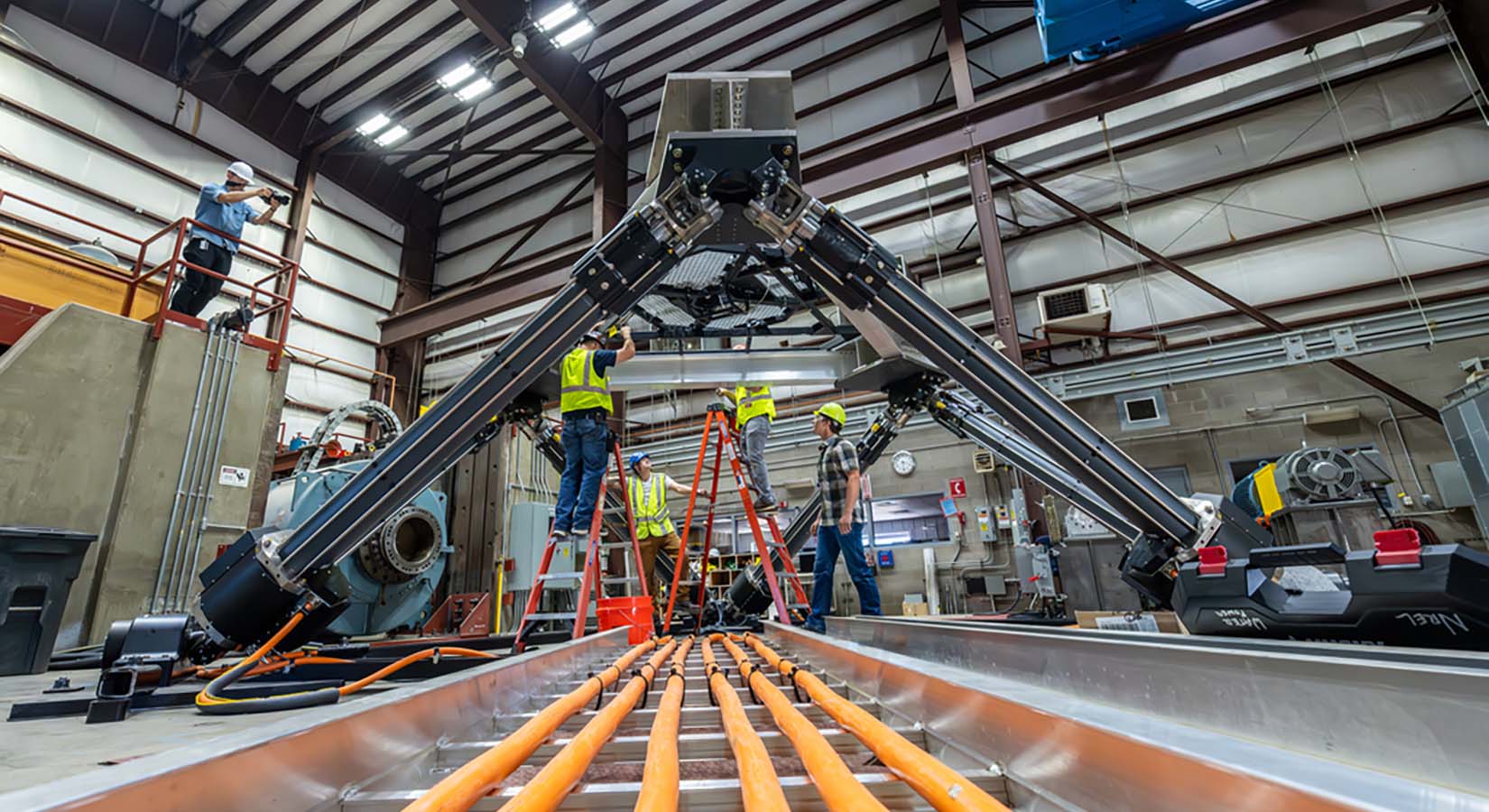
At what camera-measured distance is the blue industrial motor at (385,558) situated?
5.37 meters

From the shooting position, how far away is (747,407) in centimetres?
599

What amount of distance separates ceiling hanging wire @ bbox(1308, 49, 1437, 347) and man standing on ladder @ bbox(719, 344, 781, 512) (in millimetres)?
7690

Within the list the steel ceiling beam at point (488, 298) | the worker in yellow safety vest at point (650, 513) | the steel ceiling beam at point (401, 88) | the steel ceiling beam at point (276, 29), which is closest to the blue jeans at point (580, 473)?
the worker in yellow safety vest at point (650, 513)

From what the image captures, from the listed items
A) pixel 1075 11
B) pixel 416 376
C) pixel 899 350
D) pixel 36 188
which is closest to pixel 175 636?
pixel 899 350

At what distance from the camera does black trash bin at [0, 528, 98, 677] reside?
9.44 ft

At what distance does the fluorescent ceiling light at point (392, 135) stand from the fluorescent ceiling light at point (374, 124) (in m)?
0.39

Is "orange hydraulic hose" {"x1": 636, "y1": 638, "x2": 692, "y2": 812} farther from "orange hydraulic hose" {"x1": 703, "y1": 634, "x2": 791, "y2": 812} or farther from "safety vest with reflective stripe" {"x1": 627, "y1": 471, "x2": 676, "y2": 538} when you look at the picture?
"safety vest with reflective stripe" {"x1": 627, "y1": 471, "x2": 676, "y2": 538}

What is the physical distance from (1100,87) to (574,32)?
7166 millimetres

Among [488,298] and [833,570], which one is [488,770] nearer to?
[833,570]

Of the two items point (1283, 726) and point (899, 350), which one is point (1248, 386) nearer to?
point (899, 350)

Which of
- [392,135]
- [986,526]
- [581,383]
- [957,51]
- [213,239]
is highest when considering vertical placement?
[392,135]

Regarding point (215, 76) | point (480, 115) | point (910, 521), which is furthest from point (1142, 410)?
point (215, 76)

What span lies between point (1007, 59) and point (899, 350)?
7.69 metres

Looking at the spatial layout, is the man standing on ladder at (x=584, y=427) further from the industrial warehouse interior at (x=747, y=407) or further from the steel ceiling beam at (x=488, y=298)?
the steel ceiling beam at (x=488, y=298)
